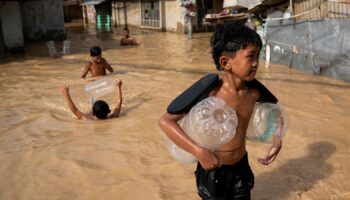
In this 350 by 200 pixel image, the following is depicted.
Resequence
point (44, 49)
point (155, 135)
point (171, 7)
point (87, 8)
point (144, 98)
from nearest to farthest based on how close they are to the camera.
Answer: point (155, 135) < point (144, 98) < point (44, 49) < point (171, 7) < point (87, 8)

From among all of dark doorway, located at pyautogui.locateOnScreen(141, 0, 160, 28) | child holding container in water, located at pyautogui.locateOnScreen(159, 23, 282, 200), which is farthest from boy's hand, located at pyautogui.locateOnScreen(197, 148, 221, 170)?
dark doorway, located at pyautogui.locateOnScreen(141, 0, 160, 28)

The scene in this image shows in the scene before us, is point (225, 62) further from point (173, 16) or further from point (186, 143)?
point (173, 16)

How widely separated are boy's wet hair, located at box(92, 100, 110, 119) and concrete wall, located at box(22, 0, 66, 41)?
1271 cm

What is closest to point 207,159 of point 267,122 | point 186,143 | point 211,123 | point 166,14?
point 186,143

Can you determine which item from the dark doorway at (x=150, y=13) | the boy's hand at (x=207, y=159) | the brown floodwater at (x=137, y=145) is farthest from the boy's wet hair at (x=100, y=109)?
the dark doorway at (x=150, y=13)

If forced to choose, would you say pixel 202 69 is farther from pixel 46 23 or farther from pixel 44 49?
pixel 46 23

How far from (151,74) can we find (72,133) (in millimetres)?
4265

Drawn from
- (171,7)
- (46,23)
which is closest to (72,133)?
(46,23)

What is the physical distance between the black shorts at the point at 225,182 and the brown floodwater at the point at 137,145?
1.19m

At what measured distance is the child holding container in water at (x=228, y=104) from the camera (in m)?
2.06

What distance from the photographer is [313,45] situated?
8422mm

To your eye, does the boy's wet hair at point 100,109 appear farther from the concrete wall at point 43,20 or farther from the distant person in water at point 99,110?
the concrete wall at point 43,20

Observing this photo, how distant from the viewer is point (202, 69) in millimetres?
10023

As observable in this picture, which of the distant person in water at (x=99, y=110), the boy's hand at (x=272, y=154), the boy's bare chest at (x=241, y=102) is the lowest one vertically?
the distant person in water at (x=99, y=110)
